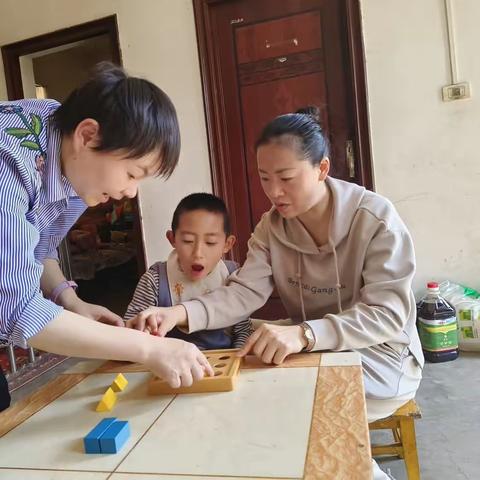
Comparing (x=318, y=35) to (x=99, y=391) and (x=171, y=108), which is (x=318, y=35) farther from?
(x=99, y=391)

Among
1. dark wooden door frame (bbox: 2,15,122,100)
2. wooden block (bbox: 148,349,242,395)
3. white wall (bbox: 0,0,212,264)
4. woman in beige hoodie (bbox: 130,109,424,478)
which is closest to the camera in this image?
wooden block (bbox: 148,349,242,395)

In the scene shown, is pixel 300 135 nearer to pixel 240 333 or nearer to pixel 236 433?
pixel 240 333

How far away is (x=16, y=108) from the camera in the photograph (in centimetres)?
93

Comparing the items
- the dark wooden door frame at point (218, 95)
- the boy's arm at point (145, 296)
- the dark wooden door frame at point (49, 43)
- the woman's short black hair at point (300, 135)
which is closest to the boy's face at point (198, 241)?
the boy's arm at point (145, 296)

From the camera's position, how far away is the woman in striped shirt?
0.74 meters

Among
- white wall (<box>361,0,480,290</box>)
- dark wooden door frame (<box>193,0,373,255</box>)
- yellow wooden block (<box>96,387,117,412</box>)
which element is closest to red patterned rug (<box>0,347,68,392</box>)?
dark wooden door frame (<box>193,0,373,255</box>)

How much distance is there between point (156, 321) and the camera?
3.63ft

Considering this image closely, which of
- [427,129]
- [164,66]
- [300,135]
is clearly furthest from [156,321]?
[164,66]

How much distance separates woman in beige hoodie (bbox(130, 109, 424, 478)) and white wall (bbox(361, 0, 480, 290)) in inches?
61.6

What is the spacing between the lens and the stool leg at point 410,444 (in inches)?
48.1

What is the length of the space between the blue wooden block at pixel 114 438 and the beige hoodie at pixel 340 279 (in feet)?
1.48

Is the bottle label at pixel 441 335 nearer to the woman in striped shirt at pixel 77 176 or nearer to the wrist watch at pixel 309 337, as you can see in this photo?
the wrist watch at pixel 309 337

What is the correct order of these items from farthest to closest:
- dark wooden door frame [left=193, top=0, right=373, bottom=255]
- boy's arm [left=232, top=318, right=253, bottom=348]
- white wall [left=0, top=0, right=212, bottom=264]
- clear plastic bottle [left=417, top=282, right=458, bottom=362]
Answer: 1. white wall [left=0, top=0, right=212, bottom=264]
2. dark wooden door frame [left=193, top=0, right=373, bottom=255]
3. clear plastic bottle [left=417, top=282, right=458, bottom=362]
4. boy's arm [left=232, top=318, right=253, bottom=348]

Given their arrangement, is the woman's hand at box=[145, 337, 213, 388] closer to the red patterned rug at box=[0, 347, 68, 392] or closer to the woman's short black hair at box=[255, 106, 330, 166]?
the woman's short black hair at box=[255, 106, 330, 166]
